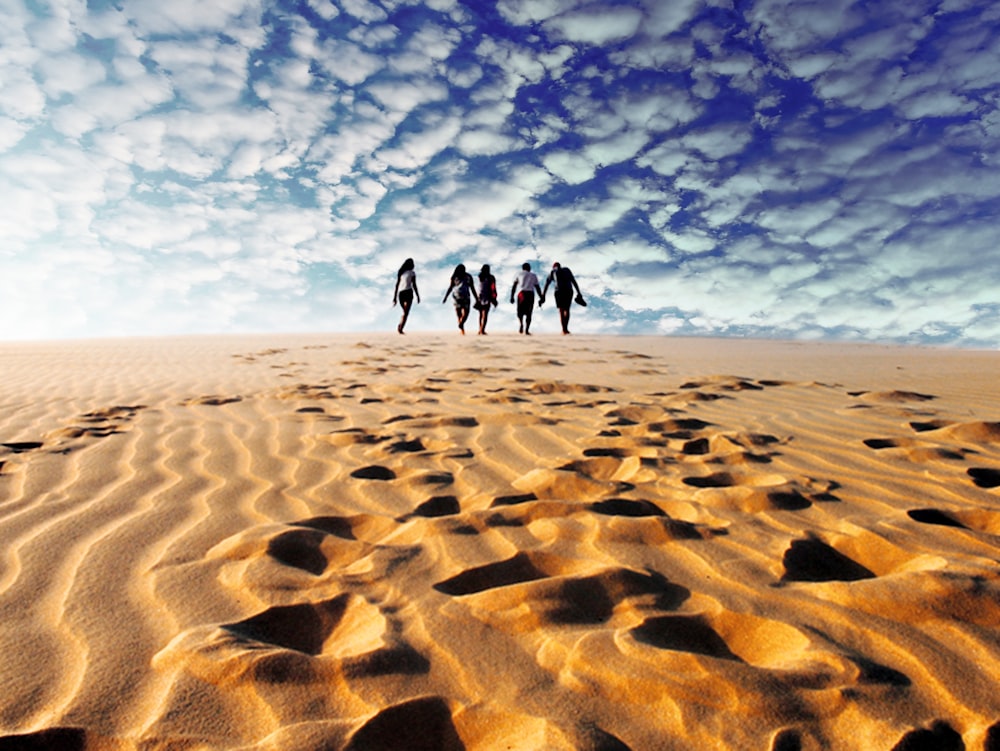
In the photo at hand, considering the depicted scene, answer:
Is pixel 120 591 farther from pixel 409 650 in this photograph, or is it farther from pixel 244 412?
pixel 244 412

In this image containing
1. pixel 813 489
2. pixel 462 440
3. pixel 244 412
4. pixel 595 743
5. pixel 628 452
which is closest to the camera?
pixel 595 743

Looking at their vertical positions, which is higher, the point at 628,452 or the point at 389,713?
the point at 628,452

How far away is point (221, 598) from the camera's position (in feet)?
5.74

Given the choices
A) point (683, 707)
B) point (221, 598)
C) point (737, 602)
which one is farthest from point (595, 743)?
point (221, 598)

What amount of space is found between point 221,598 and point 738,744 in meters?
1.42

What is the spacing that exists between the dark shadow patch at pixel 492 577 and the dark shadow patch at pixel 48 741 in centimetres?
89

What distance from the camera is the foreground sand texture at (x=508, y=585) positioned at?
1.26m

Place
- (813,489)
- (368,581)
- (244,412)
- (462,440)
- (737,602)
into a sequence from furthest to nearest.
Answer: (244,412) < (462,440) < (813,489) < (368,581) < (737,602)

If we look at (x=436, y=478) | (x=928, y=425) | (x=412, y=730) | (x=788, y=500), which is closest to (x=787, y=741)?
(x=412, y=730)

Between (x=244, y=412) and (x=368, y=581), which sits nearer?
(x=368, y=581)

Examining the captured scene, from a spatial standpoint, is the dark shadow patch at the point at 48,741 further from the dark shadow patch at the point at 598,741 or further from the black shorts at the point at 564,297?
the black shorts at the point at 564,297

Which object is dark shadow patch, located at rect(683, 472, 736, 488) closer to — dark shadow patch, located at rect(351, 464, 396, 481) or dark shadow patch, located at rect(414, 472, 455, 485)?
dark shadow patch, located at rect(414, 472, 455, 485)

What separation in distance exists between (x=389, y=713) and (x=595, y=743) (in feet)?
1.44

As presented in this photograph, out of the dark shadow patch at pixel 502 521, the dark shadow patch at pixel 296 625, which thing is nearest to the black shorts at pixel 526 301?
the dark shadow patch at pixel 502 521
